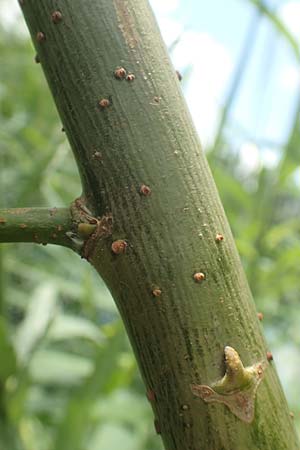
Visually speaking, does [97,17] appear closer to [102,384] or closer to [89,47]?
[89,47]

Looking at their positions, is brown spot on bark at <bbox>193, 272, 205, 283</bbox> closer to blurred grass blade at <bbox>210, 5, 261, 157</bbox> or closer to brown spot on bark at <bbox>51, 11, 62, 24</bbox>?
brown spot on bark at <bbox>51, 11, 62, 24</bbox>

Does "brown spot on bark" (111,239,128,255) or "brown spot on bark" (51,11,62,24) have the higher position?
"brown spot on bark" (51,11,62,24)

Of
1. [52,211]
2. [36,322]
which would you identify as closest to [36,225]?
[52,211]

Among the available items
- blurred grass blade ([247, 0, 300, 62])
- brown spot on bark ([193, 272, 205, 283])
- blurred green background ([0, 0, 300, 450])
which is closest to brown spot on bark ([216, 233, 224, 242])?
brown spot on bark ([193, 272, 205, 283])

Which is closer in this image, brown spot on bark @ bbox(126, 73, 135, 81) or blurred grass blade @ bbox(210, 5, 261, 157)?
brown spot on bark @ bbox(126, 73, 135, 81)

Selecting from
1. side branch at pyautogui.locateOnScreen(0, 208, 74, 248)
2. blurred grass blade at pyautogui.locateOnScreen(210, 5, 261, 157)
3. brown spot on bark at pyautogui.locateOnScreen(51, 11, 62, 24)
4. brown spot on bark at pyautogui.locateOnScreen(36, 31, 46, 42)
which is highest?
blurred grass blade at pyautogui.locateOnScreen(210, 5, 261, 157)

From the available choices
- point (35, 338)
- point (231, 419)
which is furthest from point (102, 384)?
point (231, 419)
